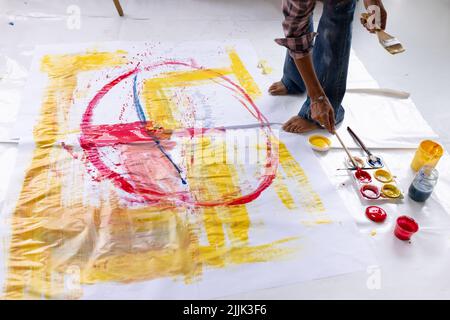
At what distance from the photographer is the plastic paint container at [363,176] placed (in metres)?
1.20

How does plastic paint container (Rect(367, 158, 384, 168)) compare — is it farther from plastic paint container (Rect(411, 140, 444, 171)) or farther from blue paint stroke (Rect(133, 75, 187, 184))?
blue paint stroke (Rect(133, 75, 187, 184))

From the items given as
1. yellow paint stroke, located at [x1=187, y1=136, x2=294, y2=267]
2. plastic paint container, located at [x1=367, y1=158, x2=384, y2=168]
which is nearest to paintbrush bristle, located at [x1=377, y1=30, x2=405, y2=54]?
plastic paint container, located at [x1=367, y1=158, x2=384, y2=168]

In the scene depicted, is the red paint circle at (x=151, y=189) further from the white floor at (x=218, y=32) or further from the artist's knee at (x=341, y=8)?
the artist's knee at (x=341, y=8)

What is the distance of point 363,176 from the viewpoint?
121 centimetres

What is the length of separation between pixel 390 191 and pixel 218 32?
3.55ft

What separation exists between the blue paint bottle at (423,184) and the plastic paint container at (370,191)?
0.10 meters

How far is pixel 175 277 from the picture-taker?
94 cm

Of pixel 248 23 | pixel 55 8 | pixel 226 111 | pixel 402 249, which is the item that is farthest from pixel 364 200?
Answer: pixel 55 8

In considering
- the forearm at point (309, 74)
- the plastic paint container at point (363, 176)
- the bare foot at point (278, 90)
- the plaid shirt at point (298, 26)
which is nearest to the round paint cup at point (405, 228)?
the plastic paint container at point (363, 176)

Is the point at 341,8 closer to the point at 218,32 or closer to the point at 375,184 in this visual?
the point at 375,184

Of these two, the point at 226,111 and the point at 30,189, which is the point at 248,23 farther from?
the point at 30,189

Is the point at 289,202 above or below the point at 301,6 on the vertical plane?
below

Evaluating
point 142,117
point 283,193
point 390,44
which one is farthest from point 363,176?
point 142,117
